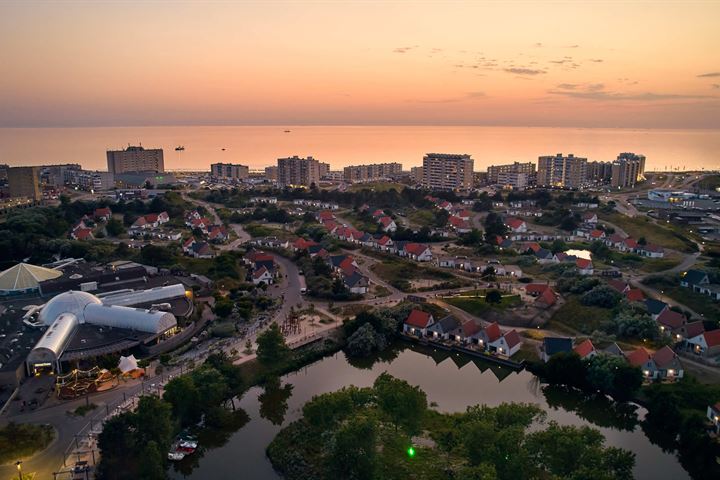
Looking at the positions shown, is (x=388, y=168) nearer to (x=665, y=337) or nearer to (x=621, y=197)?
(x=621, y=197)

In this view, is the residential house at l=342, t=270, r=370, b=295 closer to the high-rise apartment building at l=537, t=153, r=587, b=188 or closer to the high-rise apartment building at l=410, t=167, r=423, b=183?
the high-rise apartment building at l=410, t=167, r=423, b=183

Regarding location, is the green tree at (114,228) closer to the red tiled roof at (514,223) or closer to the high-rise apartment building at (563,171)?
the red tiled roof at (514,223)

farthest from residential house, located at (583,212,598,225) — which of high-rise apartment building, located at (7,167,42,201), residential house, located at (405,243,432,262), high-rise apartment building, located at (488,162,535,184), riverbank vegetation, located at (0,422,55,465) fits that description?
high-rise apartment building, located at (7,167,42,201)

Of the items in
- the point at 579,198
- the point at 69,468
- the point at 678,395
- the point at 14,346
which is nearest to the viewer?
the point at 69,468

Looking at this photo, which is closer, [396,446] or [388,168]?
[396,446]

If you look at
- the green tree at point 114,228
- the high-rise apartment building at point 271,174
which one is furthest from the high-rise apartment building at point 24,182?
the high-rise apartment building at point 271,174

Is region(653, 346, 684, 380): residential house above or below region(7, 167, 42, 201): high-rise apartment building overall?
below

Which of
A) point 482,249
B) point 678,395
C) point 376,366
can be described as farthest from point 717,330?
point 482,249

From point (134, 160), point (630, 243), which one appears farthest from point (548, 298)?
point (134, 160)
